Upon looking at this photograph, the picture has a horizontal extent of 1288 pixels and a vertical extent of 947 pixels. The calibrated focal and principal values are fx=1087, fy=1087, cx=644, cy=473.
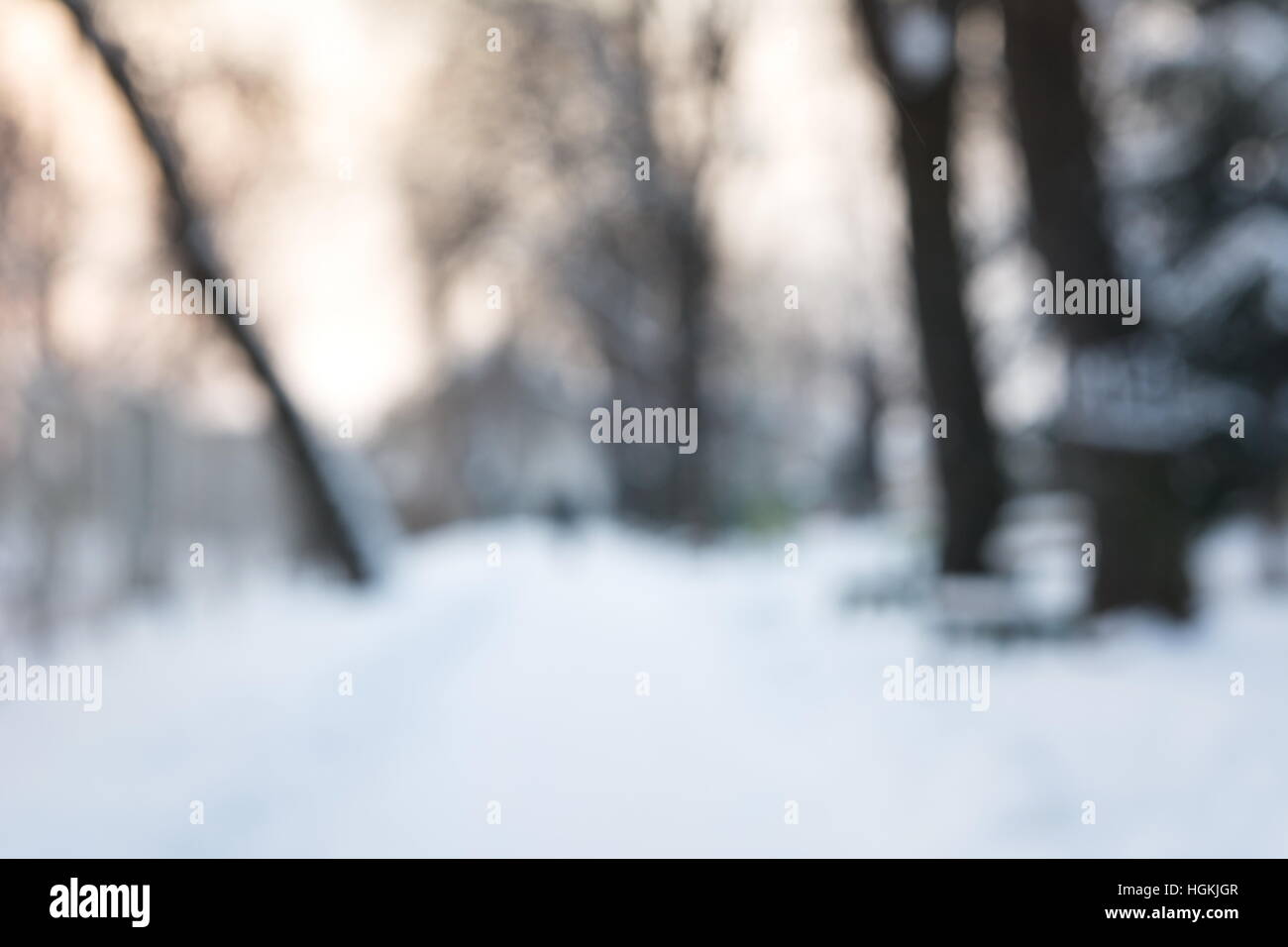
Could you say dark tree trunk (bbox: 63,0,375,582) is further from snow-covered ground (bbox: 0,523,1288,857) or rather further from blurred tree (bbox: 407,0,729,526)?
blurred tree (bbox: 407,0,729,526)

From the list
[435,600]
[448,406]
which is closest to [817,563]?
[435,600]

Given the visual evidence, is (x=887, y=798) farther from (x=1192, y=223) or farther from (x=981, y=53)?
(x=981, y=53)

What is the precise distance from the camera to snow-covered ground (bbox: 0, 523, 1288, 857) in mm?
5062

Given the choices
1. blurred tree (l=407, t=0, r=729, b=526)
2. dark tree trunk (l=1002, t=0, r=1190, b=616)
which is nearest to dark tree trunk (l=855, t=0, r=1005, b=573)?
dark tree trunk (l=1002, t=0, r=1190, b=616)

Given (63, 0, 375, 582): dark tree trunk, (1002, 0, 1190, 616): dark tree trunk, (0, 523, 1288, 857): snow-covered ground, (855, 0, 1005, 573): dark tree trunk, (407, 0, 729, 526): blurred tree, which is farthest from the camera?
(407, 0, 729, 526): blurred tree

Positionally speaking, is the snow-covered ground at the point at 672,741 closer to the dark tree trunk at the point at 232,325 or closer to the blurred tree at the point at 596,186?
the dark tree trunk at the point at 232,325

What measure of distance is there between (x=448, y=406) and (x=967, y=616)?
30.6 m

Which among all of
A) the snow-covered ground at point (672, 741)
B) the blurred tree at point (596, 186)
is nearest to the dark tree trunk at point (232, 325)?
the snow-covered ground at point (672, 741)

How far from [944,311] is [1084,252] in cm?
138

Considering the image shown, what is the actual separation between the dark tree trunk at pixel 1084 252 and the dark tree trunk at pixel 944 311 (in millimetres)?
840

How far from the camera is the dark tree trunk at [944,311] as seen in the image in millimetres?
9336

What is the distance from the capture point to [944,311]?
938 cm

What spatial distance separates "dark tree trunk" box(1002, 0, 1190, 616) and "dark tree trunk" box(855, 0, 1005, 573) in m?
0.84

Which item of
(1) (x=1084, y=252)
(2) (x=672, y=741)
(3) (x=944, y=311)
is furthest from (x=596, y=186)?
(2) (x=672, y=741)
